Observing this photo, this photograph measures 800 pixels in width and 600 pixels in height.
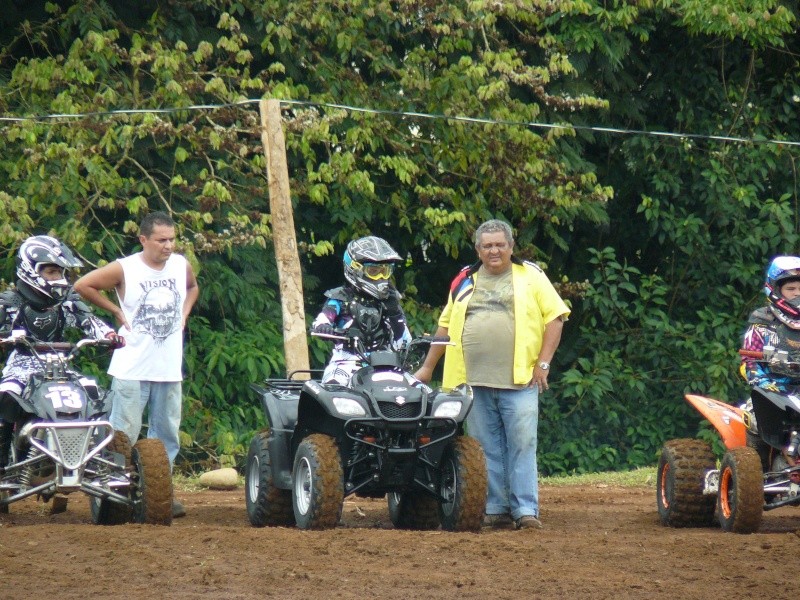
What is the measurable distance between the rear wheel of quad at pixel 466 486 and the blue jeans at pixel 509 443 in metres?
0.80

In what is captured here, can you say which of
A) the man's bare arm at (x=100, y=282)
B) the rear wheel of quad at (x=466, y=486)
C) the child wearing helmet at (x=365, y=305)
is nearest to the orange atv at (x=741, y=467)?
the rear wheel of quad at (x=466, y=486)

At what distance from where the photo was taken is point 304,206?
637 inches

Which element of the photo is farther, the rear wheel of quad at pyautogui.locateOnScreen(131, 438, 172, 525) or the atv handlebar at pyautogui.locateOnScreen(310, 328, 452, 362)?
the atv handlebar at pyautogui.locateOnScreen(310, 328, 452, 362)

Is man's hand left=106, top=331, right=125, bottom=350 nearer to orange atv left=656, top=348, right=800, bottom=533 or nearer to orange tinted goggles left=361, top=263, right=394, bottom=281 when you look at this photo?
orange tinted goggles left=361, top=263, right=394, bottom=281

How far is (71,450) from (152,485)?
1.82 feet

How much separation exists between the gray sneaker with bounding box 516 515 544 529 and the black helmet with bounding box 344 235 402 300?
1.79m

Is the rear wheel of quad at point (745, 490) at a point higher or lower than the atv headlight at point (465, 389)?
lower

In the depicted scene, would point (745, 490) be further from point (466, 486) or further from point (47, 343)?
point (47, 343)

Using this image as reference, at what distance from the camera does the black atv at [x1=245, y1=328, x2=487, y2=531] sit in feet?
29.0

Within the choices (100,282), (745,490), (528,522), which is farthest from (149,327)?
(745,490)

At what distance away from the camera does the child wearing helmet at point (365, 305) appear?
9.62 m

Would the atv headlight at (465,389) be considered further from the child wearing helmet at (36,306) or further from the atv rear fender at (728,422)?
the child wearing helmet at (36,306)

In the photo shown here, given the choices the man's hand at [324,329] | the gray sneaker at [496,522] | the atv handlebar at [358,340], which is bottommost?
the gray sneaker at [496,522]

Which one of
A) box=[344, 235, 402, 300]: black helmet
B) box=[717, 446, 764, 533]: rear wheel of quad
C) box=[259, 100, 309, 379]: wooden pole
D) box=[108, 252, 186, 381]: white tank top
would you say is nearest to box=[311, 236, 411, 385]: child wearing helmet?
box=[344, 235, 402, 300]: black helmet
